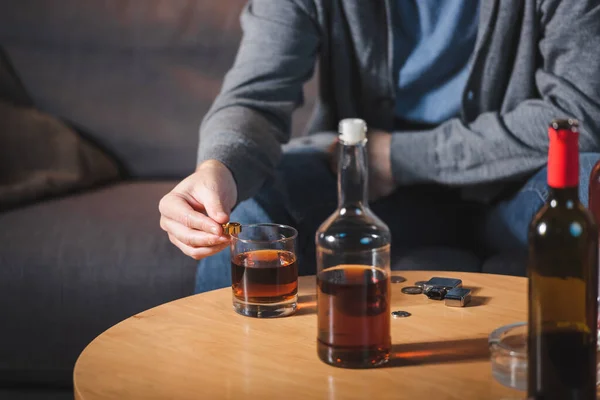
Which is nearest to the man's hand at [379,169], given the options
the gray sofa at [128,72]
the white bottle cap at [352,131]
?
the gray sofa at [128,72]

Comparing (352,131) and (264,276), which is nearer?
(352,131)

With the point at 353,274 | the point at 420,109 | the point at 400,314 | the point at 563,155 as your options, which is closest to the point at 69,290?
the point at 420,109

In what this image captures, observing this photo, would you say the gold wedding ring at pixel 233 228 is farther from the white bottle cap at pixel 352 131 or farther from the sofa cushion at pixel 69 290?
the sofa cushion at pixel 69 290

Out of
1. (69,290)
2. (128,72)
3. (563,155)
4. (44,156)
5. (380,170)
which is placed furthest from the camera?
(128,72)

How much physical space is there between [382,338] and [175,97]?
4.99 ft

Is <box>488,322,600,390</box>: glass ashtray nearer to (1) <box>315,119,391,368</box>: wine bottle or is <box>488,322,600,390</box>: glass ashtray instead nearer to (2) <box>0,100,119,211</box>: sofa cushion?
(1) <box>315,119,391,368</box>: wine bottle

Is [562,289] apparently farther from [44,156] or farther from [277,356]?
[44,156]

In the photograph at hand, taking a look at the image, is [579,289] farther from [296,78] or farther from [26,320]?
[26,320]

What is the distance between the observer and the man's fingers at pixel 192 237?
1095mm

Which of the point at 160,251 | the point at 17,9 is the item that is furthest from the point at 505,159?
the point at 17,9

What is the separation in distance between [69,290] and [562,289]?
126 centimetres

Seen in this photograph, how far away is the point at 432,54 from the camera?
1.73 m

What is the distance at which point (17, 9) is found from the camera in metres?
2.32

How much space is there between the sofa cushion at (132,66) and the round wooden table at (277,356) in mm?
1207
